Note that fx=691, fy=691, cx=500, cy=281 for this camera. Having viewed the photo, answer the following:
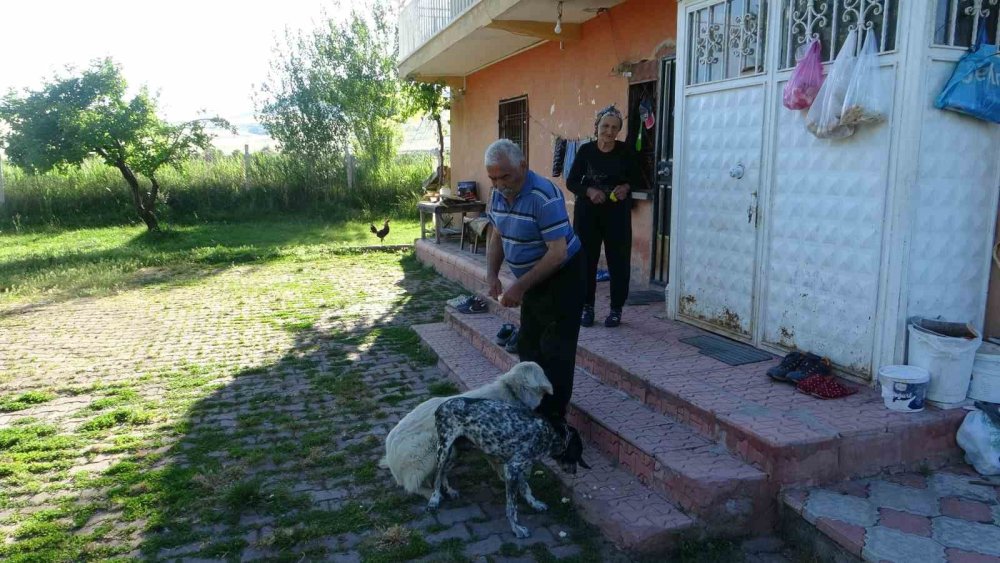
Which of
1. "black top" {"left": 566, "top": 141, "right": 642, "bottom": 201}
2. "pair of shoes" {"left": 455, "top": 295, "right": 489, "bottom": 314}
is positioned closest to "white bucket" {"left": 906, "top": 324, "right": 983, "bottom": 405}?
"black top" {"left": 566, "top": 141, "right": 642, "bottom": 201}

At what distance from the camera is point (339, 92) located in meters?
20.0

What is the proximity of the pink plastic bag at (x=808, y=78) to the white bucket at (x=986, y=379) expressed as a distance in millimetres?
1727

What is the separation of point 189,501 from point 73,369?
329cm

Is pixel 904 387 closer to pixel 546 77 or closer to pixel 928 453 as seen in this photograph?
pixel 928 453

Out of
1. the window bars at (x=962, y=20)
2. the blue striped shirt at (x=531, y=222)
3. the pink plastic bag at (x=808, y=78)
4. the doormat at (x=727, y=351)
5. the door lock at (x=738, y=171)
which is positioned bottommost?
the doormat at (x=727, y=351)

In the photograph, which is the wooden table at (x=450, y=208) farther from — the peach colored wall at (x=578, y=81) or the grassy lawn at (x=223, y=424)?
the grassy lawn at (x=223, y=424)

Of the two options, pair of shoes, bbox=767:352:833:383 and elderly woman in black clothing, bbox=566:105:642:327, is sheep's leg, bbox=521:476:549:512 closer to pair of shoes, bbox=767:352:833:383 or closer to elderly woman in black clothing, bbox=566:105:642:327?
pair of shoes, bbox=767:352:833:383

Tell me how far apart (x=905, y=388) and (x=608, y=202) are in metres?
2.45

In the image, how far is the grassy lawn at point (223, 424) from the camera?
338cm

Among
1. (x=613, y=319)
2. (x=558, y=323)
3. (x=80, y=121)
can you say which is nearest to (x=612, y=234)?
(x=613, y=319)

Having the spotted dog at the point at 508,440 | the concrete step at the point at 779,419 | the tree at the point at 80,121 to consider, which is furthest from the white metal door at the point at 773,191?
the tree at the point at 80,121

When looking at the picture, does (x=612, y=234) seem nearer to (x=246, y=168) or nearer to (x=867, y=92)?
(x=867, y=92)

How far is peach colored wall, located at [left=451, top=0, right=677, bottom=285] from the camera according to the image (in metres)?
6.98

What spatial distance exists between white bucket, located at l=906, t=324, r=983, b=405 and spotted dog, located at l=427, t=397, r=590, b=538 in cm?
191
